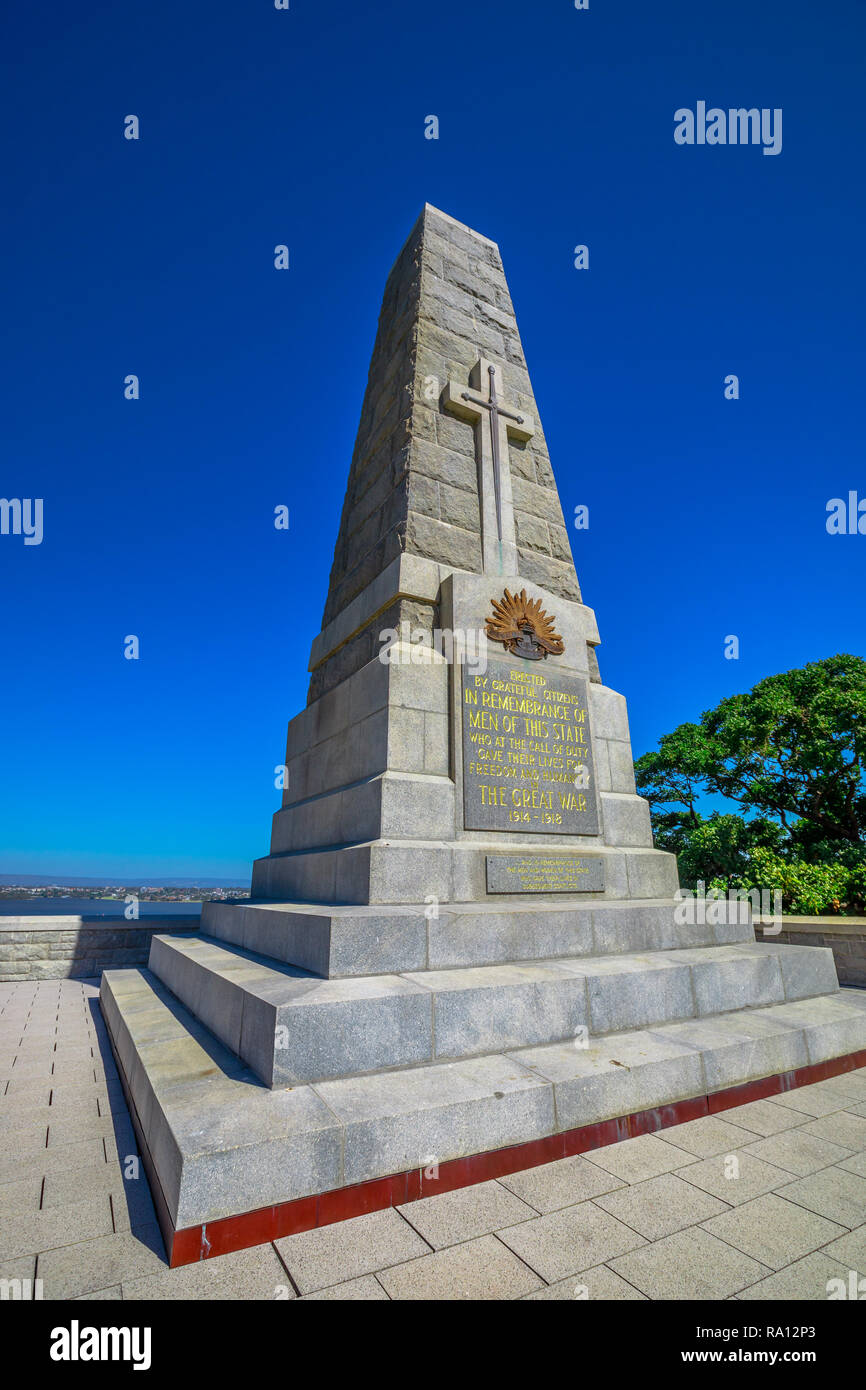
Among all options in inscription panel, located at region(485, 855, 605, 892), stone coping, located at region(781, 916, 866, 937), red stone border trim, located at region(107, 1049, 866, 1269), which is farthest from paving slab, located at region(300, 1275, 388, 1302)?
stone coping, located at region(781, 916, 866, 937)

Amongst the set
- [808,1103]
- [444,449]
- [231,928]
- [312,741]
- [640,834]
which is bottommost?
[808,1103]

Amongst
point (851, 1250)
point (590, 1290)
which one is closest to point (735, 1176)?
point (851, 1250)

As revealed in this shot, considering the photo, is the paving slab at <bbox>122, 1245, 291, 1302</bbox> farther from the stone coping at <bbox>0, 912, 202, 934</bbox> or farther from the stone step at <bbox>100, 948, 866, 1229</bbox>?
the stone coping at <bbox>0, 912, 202, 934</bbox>

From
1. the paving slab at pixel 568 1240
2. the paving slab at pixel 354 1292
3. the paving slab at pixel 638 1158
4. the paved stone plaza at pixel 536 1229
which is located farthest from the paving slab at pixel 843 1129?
the paving slab at pixel 354 1292

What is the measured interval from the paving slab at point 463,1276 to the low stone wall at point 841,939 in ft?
22.9

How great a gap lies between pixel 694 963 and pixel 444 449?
5.96 metres

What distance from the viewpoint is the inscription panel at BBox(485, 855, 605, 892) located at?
17.8ft

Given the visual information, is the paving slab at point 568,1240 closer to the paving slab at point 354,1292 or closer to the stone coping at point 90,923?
the paving slab at point 354,1292

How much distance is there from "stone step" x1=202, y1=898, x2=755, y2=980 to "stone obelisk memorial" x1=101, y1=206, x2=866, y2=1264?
0.02m

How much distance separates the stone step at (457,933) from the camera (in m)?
3.92

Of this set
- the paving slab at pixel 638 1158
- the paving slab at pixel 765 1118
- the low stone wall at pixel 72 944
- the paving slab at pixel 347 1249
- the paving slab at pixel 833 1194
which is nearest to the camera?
the paving slab at pixel 347 1249
